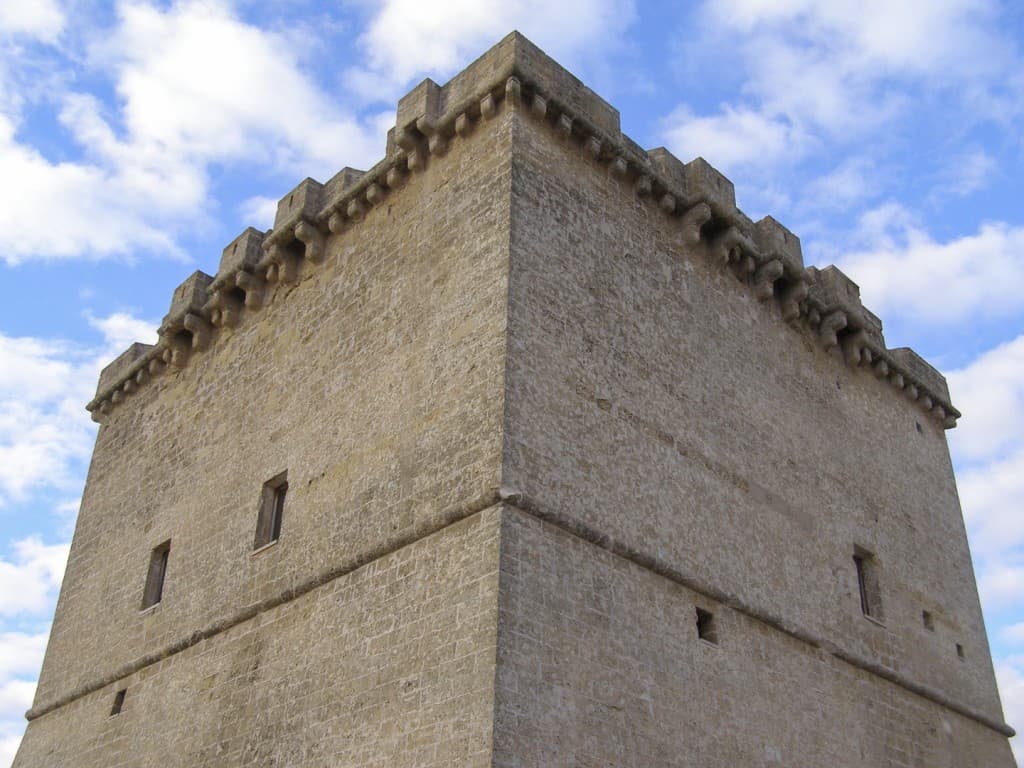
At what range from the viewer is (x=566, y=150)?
10914 mm

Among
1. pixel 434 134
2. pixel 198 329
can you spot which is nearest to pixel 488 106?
pixel 434 134

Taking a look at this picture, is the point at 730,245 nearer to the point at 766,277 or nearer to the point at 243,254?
the point at 766,277

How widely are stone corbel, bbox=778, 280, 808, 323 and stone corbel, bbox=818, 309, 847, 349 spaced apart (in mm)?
589

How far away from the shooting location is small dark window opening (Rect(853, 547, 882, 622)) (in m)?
12.1

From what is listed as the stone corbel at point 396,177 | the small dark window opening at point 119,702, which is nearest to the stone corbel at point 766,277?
the stone corbel at point 396,177

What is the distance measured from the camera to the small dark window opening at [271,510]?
10.9m

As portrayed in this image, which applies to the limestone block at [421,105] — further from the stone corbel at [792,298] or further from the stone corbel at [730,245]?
the stone corbel at [792,298]

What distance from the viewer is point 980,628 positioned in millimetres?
13961

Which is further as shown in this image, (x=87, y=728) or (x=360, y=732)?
(x=87, y=728)

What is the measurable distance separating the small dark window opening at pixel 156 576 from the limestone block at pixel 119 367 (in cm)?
335

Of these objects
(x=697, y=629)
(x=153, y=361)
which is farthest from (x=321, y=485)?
(x=153, y=361)

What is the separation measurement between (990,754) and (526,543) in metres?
7.64

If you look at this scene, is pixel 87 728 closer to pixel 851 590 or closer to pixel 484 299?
pixel 484 299

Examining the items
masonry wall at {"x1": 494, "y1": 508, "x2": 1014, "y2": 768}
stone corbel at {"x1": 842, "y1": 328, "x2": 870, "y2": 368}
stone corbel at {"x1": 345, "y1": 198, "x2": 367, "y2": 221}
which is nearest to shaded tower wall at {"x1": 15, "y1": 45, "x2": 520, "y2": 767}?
stone corbel at {"x1": 345, "y1": 198, "x2": 367, "y2": 221}
